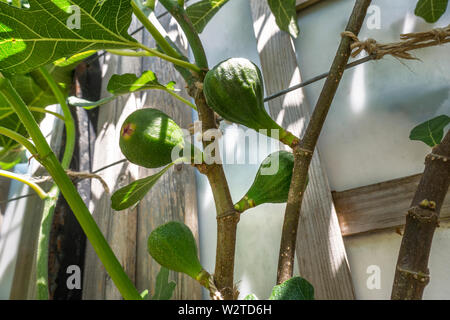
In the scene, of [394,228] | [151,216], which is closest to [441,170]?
[394,228]

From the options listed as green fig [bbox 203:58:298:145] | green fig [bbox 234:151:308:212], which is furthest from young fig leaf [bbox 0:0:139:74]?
green fig [bbox 234:151:308:212]

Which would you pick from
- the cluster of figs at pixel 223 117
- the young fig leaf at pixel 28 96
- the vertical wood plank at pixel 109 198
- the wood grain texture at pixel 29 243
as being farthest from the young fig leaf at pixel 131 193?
the wood grain texture at pixel 29 243

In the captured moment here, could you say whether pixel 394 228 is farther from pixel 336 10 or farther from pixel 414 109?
pixel 336 10

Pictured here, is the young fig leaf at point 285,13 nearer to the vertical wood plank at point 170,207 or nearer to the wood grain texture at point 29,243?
the vertical wood plank at point 170,207

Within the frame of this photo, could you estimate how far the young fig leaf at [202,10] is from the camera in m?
0.83

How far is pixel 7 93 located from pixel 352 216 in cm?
63

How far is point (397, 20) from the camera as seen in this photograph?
0.80m

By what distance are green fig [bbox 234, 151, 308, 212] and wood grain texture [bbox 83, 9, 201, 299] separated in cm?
43

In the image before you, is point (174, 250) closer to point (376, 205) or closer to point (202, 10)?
point (376, 205)

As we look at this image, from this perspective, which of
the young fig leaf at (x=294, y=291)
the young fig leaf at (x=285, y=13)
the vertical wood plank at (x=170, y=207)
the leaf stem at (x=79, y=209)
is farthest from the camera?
the vertical wood plank at (x=170, y=207)

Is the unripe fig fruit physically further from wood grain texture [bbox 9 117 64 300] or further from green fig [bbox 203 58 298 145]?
wood grain texture [bbox 9 117 64 300]

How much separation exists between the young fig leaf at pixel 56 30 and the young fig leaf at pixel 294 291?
0.37 metres

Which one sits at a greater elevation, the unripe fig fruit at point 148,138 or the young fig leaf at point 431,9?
the young fig leaf at point 431,9

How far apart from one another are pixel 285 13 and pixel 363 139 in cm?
32
